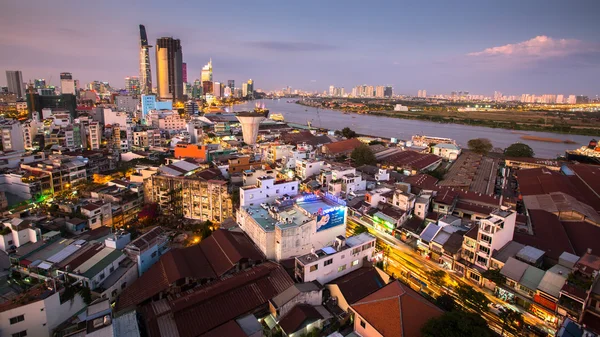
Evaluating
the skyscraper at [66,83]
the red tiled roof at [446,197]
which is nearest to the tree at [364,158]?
the red tiled roof at [446,197]

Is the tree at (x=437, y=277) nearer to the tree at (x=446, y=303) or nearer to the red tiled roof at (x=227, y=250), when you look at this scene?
the tree at (x=446, y=303)

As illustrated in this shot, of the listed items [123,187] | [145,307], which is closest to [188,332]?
[145,307]

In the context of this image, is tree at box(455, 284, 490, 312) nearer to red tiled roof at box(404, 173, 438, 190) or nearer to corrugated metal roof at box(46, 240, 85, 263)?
red tiled roof at box(404, 173, 438, 190)

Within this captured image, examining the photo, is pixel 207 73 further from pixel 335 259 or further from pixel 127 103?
pixel 335 259

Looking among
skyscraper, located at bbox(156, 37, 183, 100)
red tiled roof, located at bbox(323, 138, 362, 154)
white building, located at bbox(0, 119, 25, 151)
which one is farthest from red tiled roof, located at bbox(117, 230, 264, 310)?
skyscraper, located at bbox(156, 37, 183, 100)

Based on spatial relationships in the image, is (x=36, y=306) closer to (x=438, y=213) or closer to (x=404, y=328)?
(x=404, y=328)

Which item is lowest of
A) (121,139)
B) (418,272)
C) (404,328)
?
(418,272)
